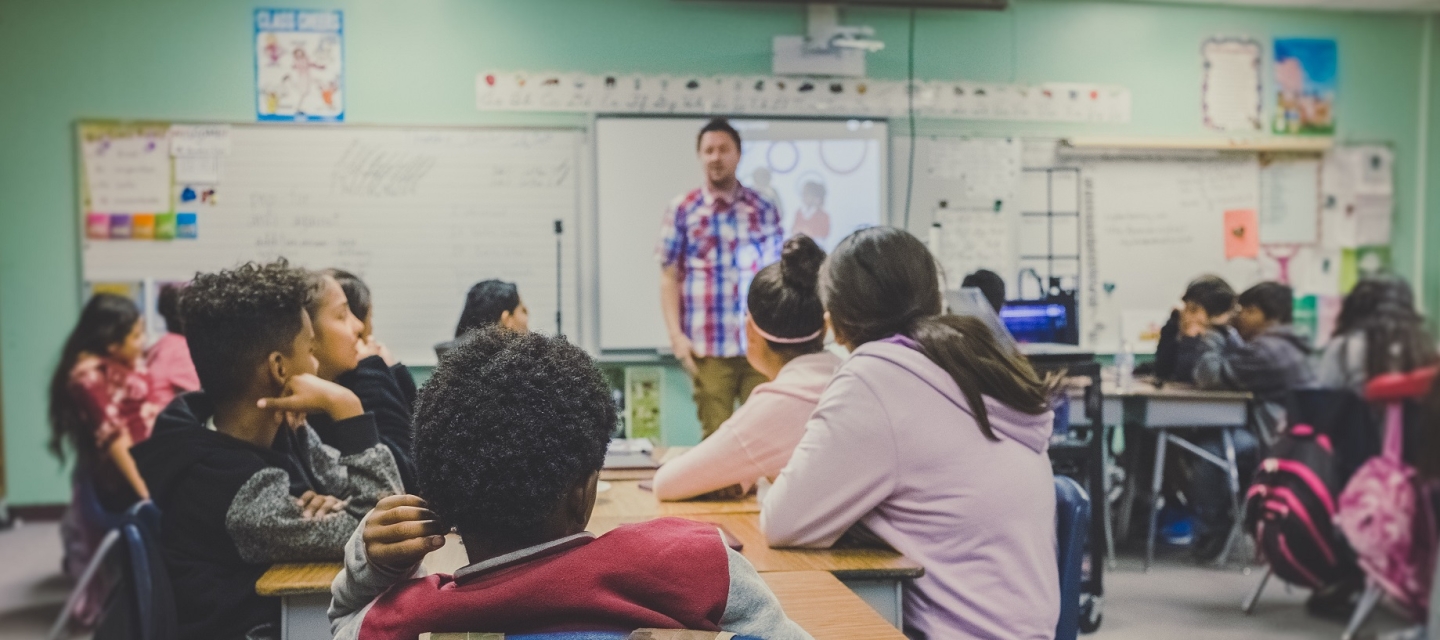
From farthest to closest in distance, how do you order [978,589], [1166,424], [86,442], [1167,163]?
[1167,163], [1166,424], [86,442], [978,589]

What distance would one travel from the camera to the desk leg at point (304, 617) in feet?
4.78

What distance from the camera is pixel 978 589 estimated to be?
5.10 ft

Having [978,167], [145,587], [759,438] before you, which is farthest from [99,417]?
[978,167]

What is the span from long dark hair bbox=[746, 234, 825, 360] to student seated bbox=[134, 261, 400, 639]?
75 cm

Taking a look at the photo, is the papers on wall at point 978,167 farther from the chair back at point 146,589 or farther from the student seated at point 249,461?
the chair back at point 146,589

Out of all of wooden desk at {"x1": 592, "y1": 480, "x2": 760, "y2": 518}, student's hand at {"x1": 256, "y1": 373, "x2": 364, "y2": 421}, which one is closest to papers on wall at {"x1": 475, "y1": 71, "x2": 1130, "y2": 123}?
wooden desk at {"x1": 592, "y1": 480, "x2": 760, "y2": 518}

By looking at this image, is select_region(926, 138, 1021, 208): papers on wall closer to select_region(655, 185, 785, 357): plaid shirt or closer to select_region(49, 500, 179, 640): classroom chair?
select_region(655, 185, 785, 357): plaid shirt

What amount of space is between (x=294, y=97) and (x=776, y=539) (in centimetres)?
370

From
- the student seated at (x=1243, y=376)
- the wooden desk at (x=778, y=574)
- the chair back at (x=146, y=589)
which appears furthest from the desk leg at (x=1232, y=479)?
the chair back at (x=146, y=589)

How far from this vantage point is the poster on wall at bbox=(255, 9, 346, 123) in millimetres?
4559

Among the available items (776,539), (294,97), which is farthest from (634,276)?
(776,539)

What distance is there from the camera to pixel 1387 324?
1522 mm

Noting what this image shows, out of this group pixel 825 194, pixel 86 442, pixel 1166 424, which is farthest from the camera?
pixel 825 194

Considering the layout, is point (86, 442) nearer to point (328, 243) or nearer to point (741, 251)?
point (328, 243)
